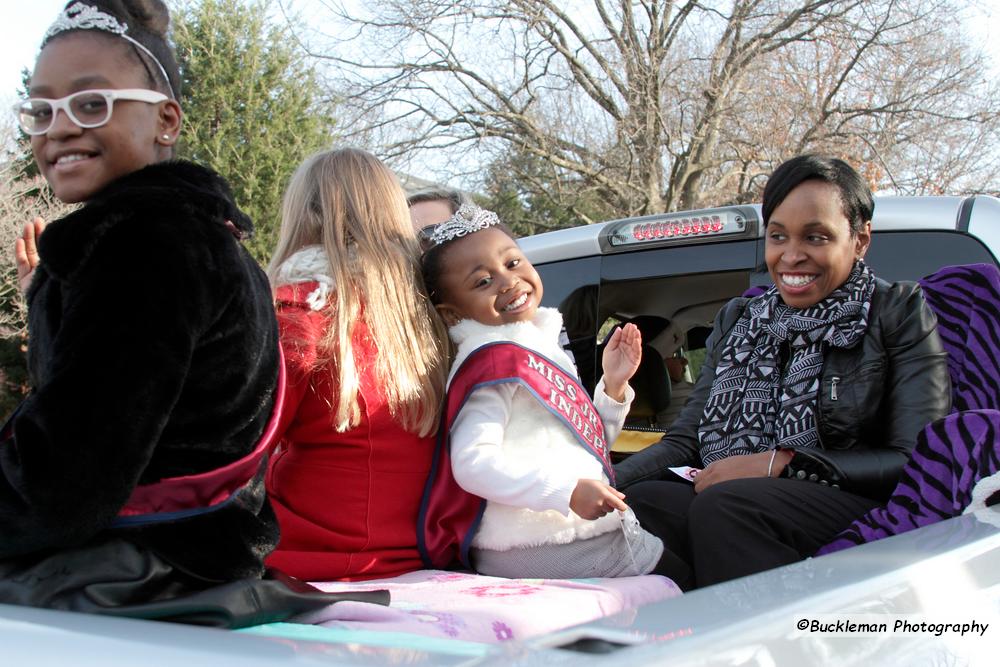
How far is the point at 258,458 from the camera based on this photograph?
156cm

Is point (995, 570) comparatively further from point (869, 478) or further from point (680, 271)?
point (680, 271)

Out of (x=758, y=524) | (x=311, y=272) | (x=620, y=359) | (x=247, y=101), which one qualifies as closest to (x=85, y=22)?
(x=311, y=272)

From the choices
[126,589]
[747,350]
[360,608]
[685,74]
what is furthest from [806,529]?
[685,74]

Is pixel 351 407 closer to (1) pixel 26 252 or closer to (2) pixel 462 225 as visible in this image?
(2) pixel 462 225

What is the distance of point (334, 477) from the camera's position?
2.01m

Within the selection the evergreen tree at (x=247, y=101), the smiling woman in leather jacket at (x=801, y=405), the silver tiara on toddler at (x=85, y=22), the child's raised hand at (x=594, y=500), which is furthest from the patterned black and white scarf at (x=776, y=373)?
the evergreen tree at (x=247, y=101)

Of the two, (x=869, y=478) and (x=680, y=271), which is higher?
(x=680, y=271)

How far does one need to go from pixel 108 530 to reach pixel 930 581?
1.18 meters

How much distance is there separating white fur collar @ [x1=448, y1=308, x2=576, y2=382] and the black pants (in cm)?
49

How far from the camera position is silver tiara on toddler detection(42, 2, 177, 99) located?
60.7 inches

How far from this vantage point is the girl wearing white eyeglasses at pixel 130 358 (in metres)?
1.29

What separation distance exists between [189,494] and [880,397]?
5.77 ft

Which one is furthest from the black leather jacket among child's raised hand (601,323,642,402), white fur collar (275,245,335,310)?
white fur collar (275,245,335,310)

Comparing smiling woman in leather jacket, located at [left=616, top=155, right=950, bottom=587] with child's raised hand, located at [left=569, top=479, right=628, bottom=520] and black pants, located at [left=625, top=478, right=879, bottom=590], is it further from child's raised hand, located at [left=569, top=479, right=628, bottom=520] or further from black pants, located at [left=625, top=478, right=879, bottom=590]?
child's raised hand, located at [left=569, top=479, right=628, bottom=520]
